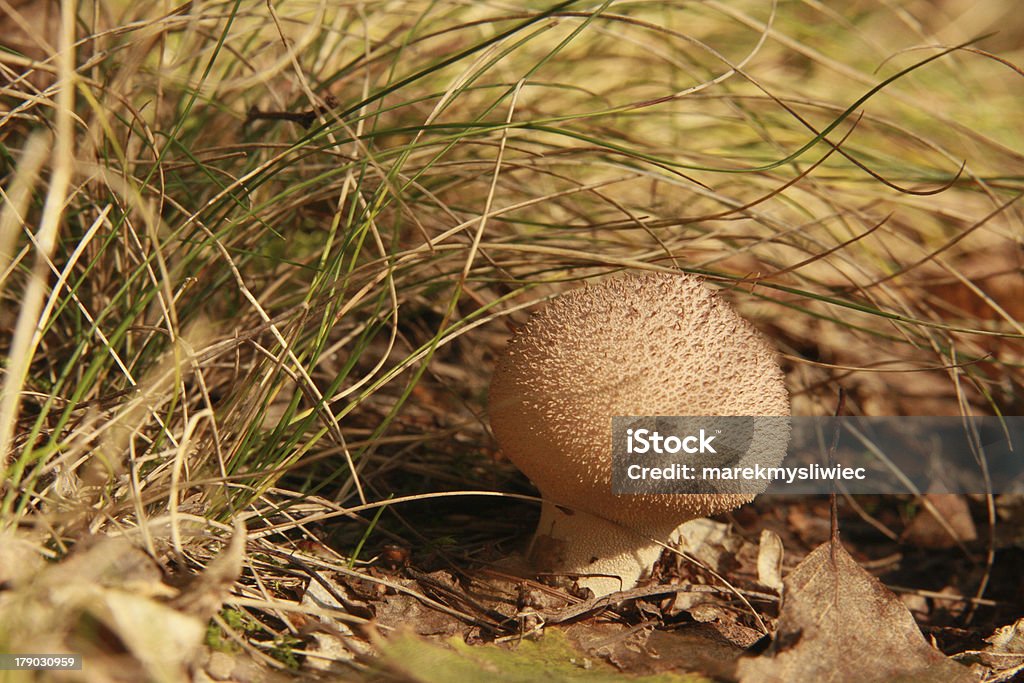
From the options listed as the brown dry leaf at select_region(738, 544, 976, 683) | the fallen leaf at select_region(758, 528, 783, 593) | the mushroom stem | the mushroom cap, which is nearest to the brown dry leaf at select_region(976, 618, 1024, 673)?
the brown dry leaf at select_region(738, 544, 976, 683)

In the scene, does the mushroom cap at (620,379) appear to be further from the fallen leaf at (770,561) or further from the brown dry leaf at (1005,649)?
the brown dry leaf at (1005,649)

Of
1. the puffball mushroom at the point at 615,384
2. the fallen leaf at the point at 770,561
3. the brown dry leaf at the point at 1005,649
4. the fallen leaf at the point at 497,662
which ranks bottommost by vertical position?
the fallen leaf at the point at 497,662

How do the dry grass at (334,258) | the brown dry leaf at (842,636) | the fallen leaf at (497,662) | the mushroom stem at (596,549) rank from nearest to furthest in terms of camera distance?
1. the fallen leaf at (497,662)
2. the brown dry leaf at (842,636)
3. the dry grass at (334,258)
4. the mushroom stem at (596,549)

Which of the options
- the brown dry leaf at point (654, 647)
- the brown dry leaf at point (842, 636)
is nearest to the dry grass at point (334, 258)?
the brown dry leaf at point (654, 647)

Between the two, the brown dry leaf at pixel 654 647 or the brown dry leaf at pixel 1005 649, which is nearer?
the brown dry leaf at pixel 654 647

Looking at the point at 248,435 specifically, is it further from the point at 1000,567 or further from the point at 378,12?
the point at 1000,567

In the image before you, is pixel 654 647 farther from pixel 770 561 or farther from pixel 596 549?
pixel 770 561

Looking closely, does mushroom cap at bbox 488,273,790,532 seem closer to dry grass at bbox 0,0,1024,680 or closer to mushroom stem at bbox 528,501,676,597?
mushroom stem at bbox 528,501,676,597

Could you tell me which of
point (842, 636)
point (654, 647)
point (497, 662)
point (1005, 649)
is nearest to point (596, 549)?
point (654, 647)
